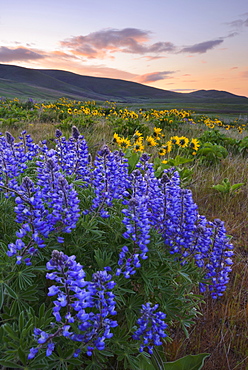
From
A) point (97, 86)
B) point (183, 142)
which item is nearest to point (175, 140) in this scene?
point (183, 142)

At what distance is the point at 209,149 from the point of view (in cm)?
616

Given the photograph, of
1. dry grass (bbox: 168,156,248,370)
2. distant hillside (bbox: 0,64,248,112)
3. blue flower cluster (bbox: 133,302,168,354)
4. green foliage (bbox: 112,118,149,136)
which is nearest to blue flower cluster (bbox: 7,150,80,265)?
blue flower cluster (bbox: 133,302,168,354)

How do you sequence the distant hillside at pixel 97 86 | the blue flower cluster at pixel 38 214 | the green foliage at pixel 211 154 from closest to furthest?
the blue flower cluster at pixel 38 214 < the green foliage at pixel 211 154 < the distant hillside at pixel 97 86

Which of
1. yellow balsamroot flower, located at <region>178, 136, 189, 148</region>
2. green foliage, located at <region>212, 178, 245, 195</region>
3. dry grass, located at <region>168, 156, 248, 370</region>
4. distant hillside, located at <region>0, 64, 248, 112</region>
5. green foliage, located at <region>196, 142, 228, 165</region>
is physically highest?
distant hillside, located at <region>0, 64, 248, 112</region>

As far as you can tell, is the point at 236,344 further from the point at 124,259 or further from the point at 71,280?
the point at 71,280

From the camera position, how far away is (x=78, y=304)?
1257 mm

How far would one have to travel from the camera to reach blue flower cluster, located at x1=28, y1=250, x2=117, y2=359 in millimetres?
1181

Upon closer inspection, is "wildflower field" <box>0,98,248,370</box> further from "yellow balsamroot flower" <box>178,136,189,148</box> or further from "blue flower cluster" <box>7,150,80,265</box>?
"yellow balsamroot flower" <box>178,136,189,148</box>

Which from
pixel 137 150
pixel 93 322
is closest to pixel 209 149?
pixel 137 150

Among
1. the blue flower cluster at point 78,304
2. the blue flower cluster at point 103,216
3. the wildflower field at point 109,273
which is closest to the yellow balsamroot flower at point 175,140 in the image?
the wildflower field at point 109,273

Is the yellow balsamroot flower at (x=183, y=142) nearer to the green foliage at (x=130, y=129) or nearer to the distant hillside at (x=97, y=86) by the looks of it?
the green foliage at (x=130, y=129)

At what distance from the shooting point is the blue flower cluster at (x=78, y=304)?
3.87 feet

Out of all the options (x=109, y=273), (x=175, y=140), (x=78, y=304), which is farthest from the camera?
(x=175, y=140)

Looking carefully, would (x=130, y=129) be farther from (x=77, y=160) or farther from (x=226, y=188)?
(x=77, y=160)
